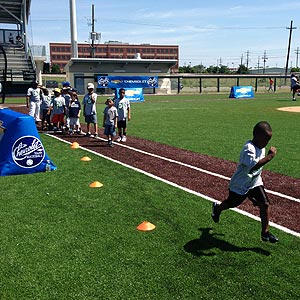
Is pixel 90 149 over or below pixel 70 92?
below

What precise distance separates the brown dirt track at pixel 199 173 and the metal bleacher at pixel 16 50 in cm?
2592

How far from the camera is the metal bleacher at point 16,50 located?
115 feet

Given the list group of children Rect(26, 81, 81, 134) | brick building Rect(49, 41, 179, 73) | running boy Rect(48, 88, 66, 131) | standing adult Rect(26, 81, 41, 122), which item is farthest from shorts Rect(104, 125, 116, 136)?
brick building Rect(49, 41, 179, 73)

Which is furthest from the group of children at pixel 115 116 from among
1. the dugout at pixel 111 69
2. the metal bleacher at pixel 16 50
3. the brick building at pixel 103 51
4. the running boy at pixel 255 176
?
the brick building at pixel 103 51

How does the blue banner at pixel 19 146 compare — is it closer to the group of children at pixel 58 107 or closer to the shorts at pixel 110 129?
the shorts at pixel 110 129

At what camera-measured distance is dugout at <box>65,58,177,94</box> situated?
159 ft

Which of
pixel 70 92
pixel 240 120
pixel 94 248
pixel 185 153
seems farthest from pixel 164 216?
pixel 240 120

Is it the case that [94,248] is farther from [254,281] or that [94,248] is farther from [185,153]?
[185,153]

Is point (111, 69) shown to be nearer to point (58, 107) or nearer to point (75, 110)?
point (58, 107)

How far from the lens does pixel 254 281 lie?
12.3ft

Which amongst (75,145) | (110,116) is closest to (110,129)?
(110,116)

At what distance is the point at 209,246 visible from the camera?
458cm

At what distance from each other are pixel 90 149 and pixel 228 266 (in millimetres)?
7614

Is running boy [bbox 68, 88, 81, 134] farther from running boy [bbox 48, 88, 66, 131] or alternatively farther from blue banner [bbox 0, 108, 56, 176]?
blue banner [bbox 0, 108, 56, 176]
